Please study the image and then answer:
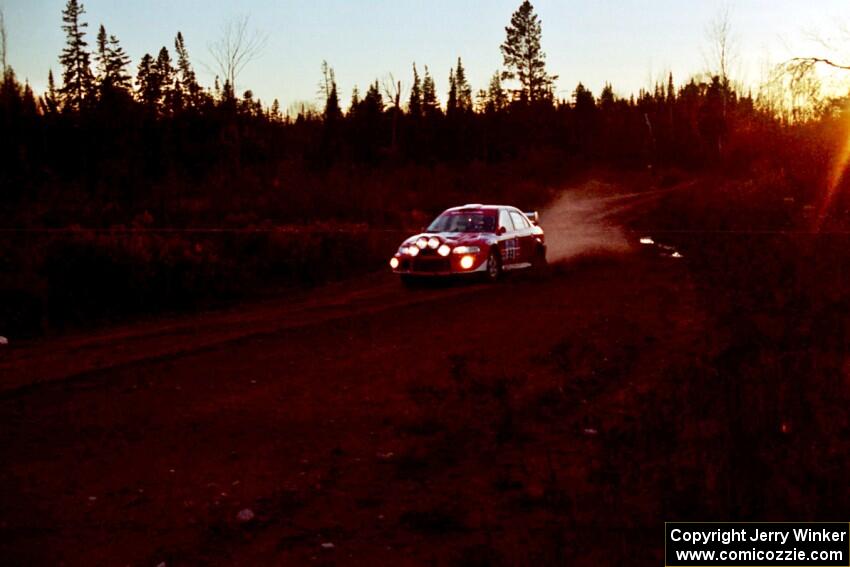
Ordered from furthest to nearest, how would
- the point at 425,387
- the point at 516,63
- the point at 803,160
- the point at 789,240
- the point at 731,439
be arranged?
the point at 516,63 → the point at 803,160 → the point at 789,240 → the point at 425,387 → the point at 731,439

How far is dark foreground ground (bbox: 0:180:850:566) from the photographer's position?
15.5ft

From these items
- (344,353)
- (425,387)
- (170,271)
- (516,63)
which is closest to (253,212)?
(170,271)

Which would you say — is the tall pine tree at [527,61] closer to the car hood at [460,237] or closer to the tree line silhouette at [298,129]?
the tree line silhouette at [298,129]

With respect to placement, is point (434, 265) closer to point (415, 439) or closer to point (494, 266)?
point (494, 266)

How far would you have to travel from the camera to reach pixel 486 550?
4.41 metres

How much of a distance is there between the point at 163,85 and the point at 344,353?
85114mm

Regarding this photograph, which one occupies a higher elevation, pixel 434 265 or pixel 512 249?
pixel 512 249

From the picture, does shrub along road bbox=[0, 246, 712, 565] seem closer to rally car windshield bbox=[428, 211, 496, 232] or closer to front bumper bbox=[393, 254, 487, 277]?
front bumper bbox=[393, 254, 487, 277]

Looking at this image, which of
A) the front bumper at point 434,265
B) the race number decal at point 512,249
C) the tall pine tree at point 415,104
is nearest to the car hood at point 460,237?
the front bumper at point 434,265

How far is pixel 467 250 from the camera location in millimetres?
16141

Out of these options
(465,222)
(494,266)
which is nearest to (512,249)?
(494,266)

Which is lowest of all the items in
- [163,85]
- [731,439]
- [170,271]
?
[731,439]

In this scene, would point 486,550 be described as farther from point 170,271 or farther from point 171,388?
point 170,271

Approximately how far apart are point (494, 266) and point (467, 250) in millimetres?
974
